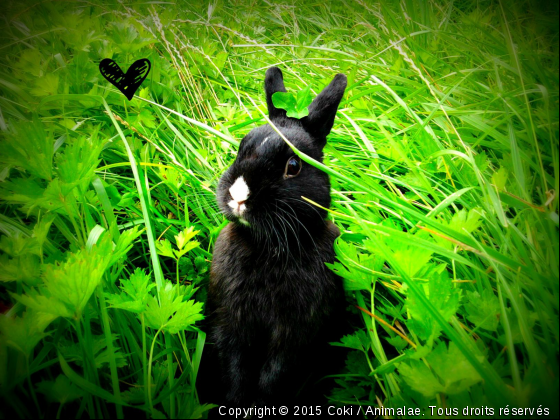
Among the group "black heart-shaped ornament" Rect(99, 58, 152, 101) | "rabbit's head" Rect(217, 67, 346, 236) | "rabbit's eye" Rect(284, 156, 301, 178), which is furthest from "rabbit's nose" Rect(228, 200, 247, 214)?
"black heart-shaped ornament" Rect(99, 58, 152, 101)

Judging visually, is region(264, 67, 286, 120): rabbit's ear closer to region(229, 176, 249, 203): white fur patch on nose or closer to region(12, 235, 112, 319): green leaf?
region(229, 176, 249, 203): white fur patch on nose

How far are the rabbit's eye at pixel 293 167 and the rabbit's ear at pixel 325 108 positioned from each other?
23 centimetres

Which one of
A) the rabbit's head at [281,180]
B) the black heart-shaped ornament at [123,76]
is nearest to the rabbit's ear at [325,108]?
the rabbit's head at [281,180]

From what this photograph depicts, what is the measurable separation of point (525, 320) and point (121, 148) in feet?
7.47

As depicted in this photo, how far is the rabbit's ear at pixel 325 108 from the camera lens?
154 centimetres

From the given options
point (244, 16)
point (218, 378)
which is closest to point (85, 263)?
point (218, 378)

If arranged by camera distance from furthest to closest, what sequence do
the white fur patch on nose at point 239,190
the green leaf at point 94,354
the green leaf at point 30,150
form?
1. the white fur patch on nose at point 239,190
2. the green leaf at point 30,150
3. the green leaf at point 94,354

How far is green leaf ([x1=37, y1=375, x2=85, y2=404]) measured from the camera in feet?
3.43

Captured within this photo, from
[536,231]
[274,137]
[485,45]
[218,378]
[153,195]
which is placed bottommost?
[218,378]

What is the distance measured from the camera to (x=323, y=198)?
5.07 ft

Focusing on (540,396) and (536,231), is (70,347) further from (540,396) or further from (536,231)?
(536,231)

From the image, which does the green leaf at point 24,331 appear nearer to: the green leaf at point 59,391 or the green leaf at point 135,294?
the green leaf at point 59,391

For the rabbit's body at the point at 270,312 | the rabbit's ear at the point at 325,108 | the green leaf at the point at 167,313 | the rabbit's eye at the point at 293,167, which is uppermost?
the rabbit's ear at the point at 325,108

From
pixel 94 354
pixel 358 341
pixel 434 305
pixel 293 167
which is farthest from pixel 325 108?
pixel 94 354
